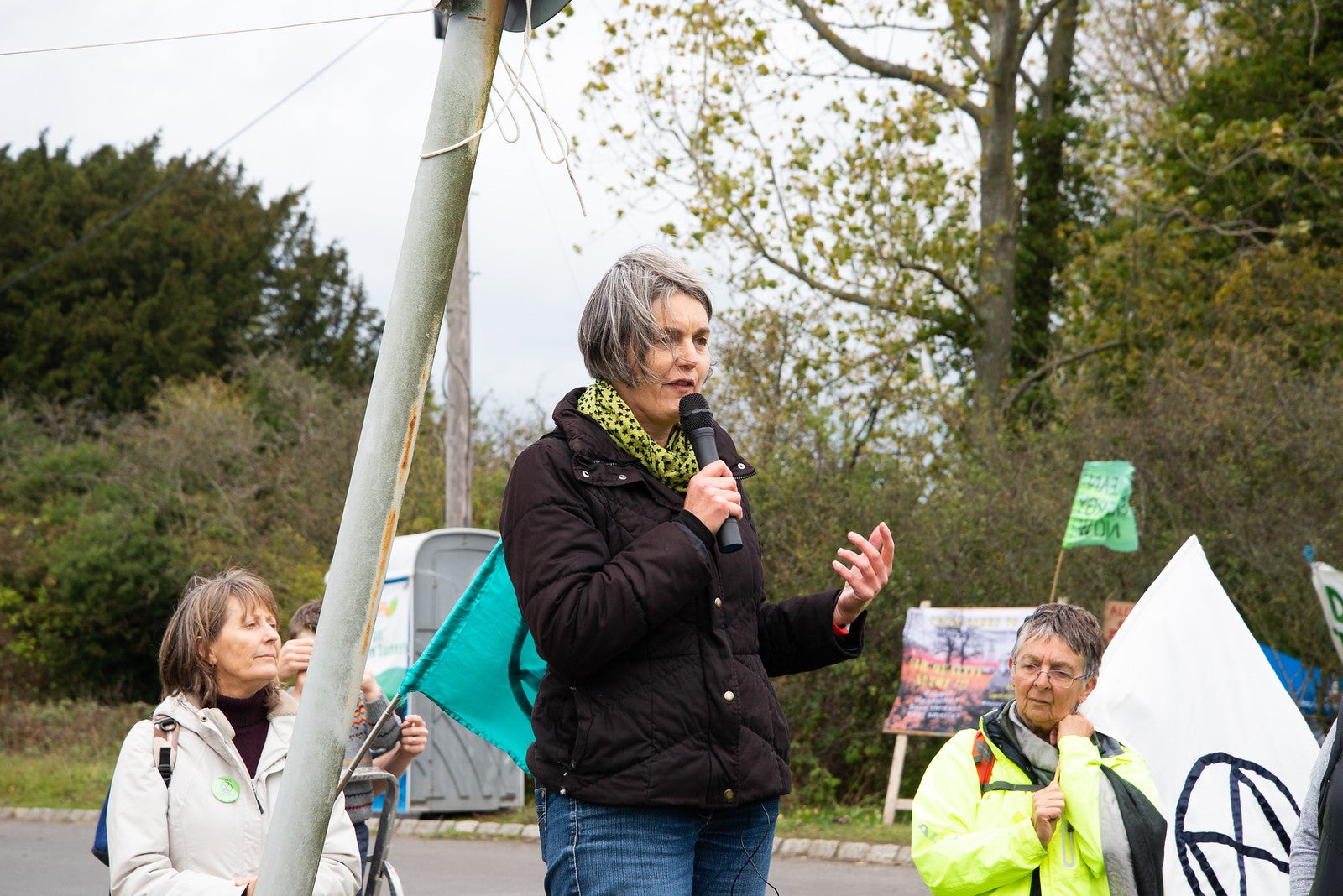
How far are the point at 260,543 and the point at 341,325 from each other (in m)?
19.3

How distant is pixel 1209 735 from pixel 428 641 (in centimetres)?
864

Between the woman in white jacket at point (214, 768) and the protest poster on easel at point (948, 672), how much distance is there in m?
8.02

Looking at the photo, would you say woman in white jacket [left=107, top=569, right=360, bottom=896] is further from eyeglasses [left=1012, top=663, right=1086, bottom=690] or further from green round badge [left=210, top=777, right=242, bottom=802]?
eyeglasses [left=1012, top=663, right=1086, bottom=690]

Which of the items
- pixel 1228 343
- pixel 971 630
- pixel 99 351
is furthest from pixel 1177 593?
pixel 99 351

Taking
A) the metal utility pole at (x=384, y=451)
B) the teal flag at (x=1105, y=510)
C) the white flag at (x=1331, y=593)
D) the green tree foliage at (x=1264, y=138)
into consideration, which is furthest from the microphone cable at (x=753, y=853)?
the green tree foliage at (x=1264, y=138)

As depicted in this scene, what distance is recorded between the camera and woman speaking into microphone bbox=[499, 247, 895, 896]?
2.37 meters

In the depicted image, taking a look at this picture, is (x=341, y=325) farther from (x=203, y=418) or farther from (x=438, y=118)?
(x=438, y=118)

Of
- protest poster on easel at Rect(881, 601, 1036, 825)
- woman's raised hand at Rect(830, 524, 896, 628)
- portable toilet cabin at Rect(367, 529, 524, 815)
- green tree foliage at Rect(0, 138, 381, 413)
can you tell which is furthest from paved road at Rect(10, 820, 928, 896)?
green tree foliage at Rect(0, 138, 381, 413)

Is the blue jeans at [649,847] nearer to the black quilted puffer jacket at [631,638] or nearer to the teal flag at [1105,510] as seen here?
the black quilted puffer jacket at [631,638]

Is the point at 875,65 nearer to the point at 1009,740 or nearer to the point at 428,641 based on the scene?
the point at 428,641

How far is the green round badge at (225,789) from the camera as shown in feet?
10.3

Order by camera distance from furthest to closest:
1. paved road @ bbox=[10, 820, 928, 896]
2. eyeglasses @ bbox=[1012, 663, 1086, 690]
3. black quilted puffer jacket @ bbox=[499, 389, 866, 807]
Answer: paved road @ bbox=[10, 820, 928, 896] → eyeglasses @ bbox=[1012, 663, 1086, 690] → black quilted puffer jacket @ bbox=[499, 389, 866, 807]

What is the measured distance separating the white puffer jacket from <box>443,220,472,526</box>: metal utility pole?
987 cm

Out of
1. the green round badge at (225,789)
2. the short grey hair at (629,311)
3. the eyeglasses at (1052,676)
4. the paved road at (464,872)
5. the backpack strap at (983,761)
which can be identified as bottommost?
the paved road at (464,872)
